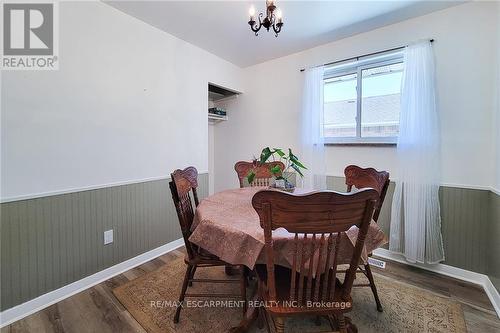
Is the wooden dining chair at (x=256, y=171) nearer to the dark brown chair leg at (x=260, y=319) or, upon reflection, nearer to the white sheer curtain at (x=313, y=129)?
the white sheer curtain at (x=313, y=129)

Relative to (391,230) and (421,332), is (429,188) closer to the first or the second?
(391,230)

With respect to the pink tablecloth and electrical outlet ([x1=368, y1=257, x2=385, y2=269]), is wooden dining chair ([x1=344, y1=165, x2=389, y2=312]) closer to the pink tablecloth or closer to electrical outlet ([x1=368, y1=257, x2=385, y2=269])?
the pink tablecloth

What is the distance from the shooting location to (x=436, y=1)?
1952 mm

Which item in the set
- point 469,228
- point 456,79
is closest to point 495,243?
point 469,228

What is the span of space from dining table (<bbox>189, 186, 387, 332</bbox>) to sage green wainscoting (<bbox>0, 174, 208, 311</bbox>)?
1.13m

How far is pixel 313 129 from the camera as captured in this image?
9.14 feet

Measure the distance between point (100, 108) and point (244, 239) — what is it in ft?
5.89

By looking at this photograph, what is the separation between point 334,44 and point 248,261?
8.92 ft

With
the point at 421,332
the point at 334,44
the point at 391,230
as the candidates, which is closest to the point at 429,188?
the point at 391,230

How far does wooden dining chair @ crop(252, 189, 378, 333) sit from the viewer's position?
0.87 meters

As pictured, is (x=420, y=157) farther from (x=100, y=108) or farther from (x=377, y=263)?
(x=100, y=108)

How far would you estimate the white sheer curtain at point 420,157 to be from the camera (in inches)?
81.5

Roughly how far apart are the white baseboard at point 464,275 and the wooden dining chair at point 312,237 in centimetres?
152

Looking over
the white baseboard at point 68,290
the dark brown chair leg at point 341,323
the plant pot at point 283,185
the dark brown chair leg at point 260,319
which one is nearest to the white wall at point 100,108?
the white baseboard at point 68,290
